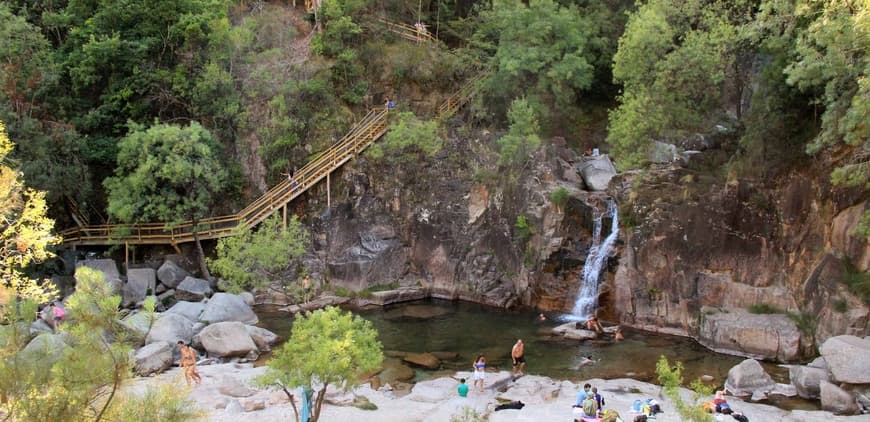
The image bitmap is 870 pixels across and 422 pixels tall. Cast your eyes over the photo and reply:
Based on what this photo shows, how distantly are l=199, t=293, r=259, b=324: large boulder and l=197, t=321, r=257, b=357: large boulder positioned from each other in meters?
2.48

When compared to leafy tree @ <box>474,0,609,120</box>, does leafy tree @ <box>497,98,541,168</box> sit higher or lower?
lower

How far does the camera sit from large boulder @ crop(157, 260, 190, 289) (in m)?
34.3

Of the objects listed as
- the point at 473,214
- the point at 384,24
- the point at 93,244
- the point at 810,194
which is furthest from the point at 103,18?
the point at 810,194

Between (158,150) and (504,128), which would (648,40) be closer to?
(504,128)

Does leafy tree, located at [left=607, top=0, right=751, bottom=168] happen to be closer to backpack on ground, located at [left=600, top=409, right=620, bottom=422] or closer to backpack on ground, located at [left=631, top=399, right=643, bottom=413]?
backpack on ground, located at [left=631, top=399, right=643, bottom=413]

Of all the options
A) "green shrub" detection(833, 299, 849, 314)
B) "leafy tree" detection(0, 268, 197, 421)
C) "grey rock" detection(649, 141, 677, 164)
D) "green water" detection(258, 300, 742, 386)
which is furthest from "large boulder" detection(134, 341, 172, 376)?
"green shrub" detection(833, 299, 849, 314)

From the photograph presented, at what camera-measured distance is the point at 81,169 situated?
3422cm

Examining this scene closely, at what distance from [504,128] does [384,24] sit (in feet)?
34.5

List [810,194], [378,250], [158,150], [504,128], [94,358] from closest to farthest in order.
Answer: [94,358], [810,194], [158,150], [378,250], [504,128]

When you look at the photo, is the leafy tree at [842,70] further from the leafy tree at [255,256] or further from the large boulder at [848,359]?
the leafy tree at [255,256]

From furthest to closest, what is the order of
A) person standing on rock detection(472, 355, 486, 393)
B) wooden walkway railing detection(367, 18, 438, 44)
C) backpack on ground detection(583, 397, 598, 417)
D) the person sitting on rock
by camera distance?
wooden walkway railing detection(367, 18, 438, 44)
the person sitting on rock
person standing on rock detection(472, 355, 486, 393)
backpack on ground detection(583, 397, 598, 417)

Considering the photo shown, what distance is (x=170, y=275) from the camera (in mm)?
34438

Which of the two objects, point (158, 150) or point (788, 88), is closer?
point (788, 88)

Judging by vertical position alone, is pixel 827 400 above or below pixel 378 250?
below
